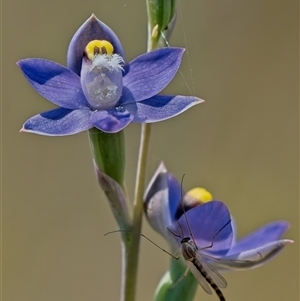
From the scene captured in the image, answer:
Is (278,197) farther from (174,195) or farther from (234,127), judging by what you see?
(174,195)

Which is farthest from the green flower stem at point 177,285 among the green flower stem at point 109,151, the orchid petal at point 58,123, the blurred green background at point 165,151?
the blurred green background at point 165,151

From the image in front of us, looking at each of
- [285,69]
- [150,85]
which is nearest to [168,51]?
[150,85]

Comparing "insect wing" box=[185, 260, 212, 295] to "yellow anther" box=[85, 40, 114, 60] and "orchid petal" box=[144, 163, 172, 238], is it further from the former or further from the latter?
"yellow anther" box=[85, 40, 114, 60]

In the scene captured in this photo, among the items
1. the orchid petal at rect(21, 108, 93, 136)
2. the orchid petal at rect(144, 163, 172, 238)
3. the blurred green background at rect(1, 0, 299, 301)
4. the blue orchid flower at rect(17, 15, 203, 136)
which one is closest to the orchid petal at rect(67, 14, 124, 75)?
the blue orchid flower at rect(17, 15, 203, 136)

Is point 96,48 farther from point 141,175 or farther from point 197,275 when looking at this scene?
point 197,275

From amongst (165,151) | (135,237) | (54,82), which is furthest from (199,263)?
(165,151)
